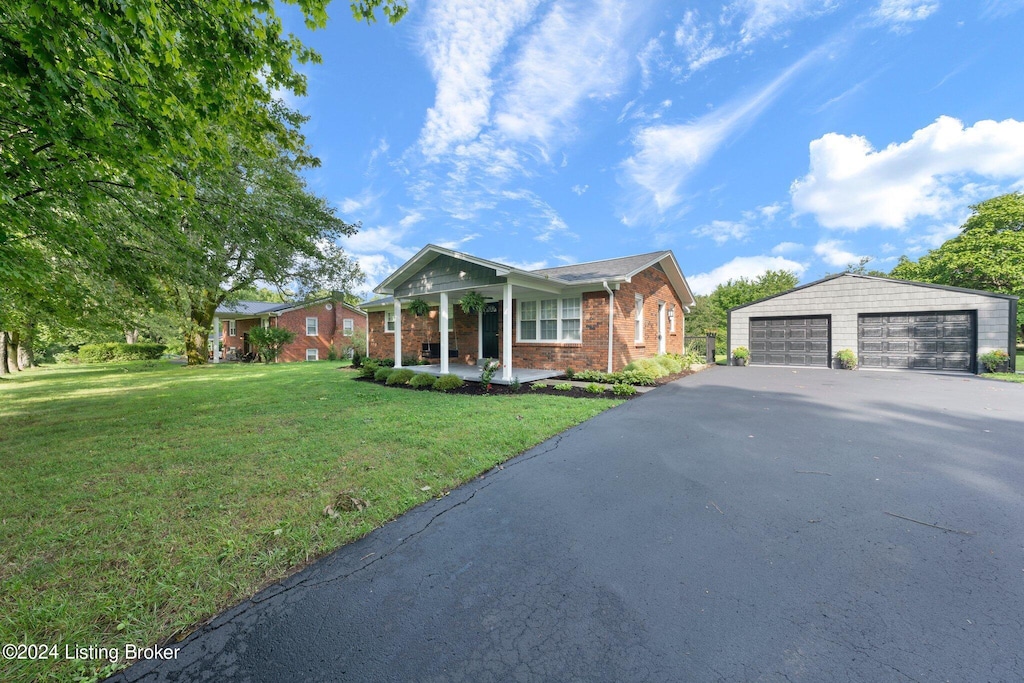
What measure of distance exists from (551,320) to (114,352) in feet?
107

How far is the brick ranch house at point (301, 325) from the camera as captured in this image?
78.0ft

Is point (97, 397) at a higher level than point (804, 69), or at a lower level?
lower

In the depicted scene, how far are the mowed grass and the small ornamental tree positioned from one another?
14283 millimetres

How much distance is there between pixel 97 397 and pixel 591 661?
13261 millimetres

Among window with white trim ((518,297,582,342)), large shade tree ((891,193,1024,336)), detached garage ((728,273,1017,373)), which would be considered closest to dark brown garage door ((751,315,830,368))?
detached garage ((728,273,1017,373))

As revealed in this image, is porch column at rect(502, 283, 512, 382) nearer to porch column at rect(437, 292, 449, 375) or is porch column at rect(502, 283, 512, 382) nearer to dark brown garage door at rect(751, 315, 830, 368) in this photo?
porch column at rect(437, 292, 449, 375)

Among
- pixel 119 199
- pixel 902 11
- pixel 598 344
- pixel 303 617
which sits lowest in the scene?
pixel 303 617

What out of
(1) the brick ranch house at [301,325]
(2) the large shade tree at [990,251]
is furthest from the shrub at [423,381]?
(2) the large shade tree at [990,251]

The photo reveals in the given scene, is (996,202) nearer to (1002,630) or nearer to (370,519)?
(1002,630)

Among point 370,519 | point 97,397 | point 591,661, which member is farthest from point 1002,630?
point 97,397

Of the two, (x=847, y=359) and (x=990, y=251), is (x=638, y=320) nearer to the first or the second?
(x=847, y=359)

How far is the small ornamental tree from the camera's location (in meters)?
21.2

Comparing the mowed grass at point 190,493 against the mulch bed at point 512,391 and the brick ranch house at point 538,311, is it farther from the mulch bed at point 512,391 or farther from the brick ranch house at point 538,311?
the brick ranch house at point 538,311

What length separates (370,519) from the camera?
3.00 metres
